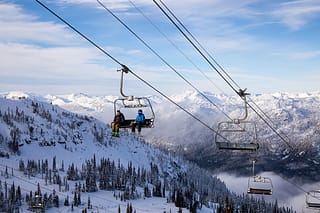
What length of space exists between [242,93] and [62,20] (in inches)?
692

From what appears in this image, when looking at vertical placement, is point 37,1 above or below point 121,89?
above

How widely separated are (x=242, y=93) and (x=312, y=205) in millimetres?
32040

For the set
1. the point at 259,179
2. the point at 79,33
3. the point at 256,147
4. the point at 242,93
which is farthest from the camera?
the point at 259,179

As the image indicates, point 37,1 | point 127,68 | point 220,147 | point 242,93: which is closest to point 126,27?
point 37,1

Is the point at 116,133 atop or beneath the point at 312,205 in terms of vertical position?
atop

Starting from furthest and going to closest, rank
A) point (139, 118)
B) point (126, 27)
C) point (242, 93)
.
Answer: point (139, 118), point (242, 93), point (126, 27)

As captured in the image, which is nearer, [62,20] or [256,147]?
[62,20]

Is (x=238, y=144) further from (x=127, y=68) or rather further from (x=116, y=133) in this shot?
(x=127, y=68)

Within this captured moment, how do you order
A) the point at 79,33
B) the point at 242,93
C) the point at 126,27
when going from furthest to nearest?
the point at 242,93
the point at 126,27
the point at 79,33

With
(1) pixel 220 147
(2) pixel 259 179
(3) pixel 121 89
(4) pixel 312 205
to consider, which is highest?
(3) pixel 121 89

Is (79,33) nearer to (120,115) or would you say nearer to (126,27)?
(126,27)

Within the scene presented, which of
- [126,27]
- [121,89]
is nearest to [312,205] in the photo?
[121,89]

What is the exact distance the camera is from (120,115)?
132ft

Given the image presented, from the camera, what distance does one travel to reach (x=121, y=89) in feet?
98.5
